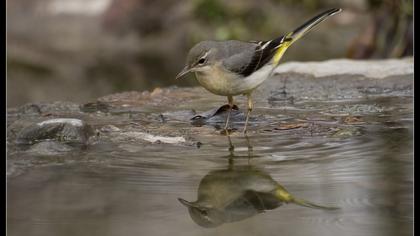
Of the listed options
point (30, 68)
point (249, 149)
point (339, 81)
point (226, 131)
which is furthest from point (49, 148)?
point (30, 68)

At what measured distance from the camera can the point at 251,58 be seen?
7.48 m

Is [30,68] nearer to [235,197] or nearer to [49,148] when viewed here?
[49,148]

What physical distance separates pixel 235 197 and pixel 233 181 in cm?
→ 34

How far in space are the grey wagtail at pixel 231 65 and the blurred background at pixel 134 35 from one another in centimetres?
418

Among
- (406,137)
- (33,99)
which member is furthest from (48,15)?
(406,137)

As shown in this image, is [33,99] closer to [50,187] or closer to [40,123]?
[40,123]

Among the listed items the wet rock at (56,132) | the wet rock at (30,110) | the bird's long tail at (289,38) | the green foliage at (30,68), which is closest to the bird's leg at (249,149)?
the wet rock at (56,132)

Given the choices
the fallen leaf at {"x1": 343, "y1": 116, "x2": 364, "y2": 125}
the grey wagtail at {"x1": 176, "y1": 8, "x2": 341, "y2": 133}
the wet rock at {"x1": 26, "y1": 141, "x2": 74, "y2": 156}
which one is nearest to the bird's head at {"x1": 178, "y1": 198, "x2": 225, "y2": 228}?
the wet rock at {"x1": 26, "y1": 141, "x2": 74, "y2": 156}

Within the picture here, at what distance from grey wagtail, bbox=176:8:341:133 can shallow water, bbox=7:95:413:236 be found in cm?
60

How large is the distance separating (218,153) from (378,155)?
1.13 metres

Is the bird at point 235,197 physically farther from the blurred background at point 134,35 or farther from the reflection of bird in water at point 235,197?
the blurred background at point 134,35

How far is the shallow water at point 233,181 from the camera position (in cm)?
430

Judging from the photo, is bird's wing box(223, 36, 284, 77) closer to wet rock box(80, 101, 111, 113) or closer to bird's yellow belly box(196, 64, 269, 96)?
bird's yellow belly box(196, 64, 269, 96)

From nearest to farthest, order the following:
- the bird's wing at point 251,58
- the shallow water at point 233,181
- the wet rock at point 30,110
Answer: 1. the shallow water at point 233,181
2. the bird's wing at point 251,58
3. the wet rock at point 30,110
